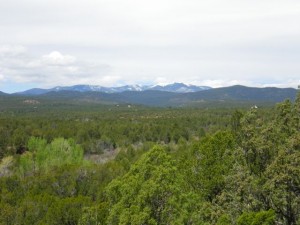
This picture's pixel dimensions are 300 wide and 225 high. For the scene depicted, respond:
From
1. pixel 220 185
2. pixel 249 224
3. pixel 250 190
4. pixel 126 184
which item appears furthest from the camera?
pixel 220 185

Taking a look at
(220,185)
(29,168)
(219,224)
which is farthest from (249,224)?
(29,168)

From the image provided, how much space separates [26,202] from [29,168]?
39852mm

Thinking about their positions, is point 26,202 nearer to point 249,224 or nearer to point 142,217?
point 142,217

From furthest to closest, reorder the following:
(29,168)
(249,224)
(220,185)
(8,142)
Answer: (8,142)
(29,168)
(220,185)
(249,224)

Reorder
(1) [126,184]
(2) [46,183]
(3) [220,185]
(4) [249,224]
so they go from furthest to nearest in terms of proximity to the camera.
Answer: (2) [46,183], (3) [220,185], (1) [126,184], (4) [249,224]

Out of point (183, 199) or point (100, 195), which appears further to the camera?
point (100, 195)

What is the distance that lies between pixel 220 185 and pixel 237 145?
3807 millimetres

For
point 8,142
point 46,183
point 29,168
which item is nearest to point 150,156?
point 46,183

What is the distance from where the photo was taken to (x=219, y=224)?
22484 mm

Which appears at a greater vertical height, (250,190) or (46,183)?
(250,190)

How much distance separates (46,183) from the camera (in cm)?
6900

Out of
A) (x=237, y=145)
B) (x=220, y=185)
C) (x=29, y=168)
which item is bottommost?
(x=29, y=168)

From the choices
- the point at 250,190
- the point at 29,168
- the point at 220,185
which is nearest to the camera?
the point at 250,190

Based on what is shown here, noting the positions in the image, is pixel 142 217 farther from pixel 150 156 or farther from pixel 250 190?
pixel 250 190
